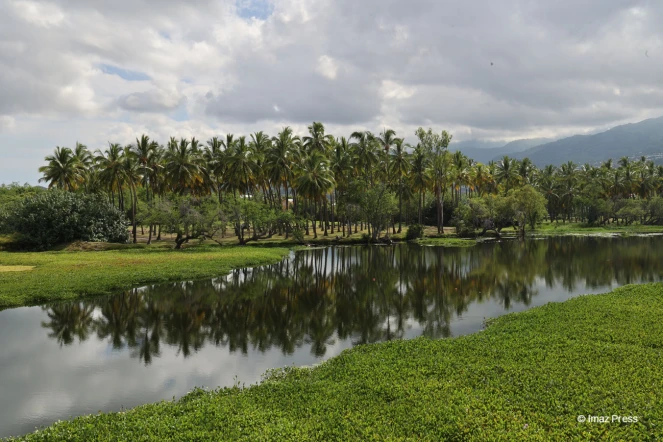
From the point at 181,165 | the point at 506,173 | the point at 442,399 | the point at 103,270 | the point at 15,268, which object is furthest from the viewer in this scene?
the point at 506,173

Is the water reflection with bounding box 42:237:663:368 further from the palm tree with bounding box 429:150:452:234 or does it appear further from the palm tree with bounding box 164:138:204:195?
the palm tree with bounding box 429:150:452:234

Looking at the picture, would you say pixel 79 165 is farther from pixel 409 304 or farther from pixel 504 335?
pixel 504 335

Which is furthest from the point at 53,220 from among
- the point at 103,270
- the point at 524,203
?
the point at 524,203

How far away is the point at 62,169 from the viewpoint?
67.9m

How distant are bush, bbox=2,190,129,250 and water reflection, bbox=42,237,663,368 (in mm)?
30119

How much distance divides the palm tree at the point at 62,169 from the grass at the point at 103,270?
22.7 m

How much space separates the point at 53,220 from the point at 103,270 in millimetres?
25171

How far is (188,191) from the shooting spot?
8619 cm

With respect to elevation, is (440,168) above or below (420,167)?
below

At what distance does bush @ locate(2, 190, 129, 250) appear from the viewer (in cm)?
5556

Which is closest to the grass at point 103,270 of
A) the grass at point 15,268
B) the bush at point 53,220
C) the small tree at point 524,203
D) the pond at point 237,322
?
the grass at point 15,268

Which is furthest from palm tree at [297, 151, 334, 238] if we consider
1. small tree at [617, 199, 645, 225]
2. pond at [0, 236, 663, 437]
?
small tree at [617, 199, 645, 225]

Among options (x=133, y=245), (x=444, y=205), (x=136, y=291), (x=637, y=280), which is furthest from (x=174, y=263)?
(x=444, y=205)

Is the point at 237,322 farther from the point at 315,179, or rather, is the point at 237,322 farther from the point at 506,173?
the point at 506,173
